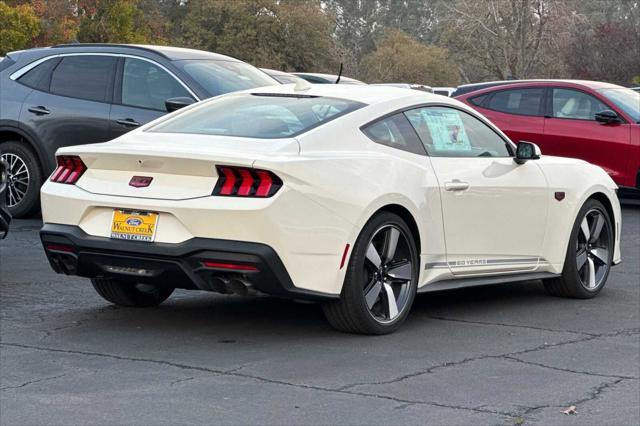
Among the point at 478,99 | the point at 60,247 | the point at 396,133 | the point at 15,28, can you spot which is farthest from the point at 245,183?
the point at 15,28

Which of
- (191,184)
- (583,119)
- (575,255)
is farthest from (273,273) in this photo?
(583,119)

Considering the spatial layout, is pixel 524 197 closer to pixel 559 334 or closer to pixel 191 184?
pixel 559 334

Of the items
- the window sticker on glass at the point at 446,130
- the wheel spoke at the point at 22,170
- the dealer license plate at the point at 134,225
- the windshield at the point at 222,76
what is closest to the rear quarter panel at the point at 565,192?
the window sticker on glass at the point at 446,130

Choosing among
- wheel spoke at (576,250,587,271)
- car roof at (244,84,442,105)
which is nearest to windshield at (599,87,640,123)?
wheel spoke at (576,250,587,271)

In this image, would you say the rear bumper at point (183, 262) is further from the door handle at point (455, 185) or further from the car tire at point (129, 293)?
the door handle at point (455, 185)

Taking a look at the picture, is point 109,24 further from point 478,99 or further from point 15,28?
point 478,99

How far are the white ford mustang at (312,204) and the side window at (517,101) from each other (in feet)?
24.0

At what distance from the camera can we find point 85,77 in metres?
12.6

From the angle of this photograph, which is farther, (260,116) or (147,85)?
(147,85)

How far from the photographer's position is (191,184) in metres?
6.86

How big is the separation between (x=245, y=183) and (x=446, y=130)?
195 cm

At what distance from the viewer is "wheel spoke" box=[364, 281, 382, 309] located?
7266mm

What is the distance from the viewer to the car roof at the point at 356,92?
25.8 ft

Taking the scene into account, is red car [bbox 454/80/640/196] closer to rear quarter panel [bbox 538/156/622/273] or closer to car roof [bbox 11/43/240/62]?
car roof [bbox 11/43/240/62]
